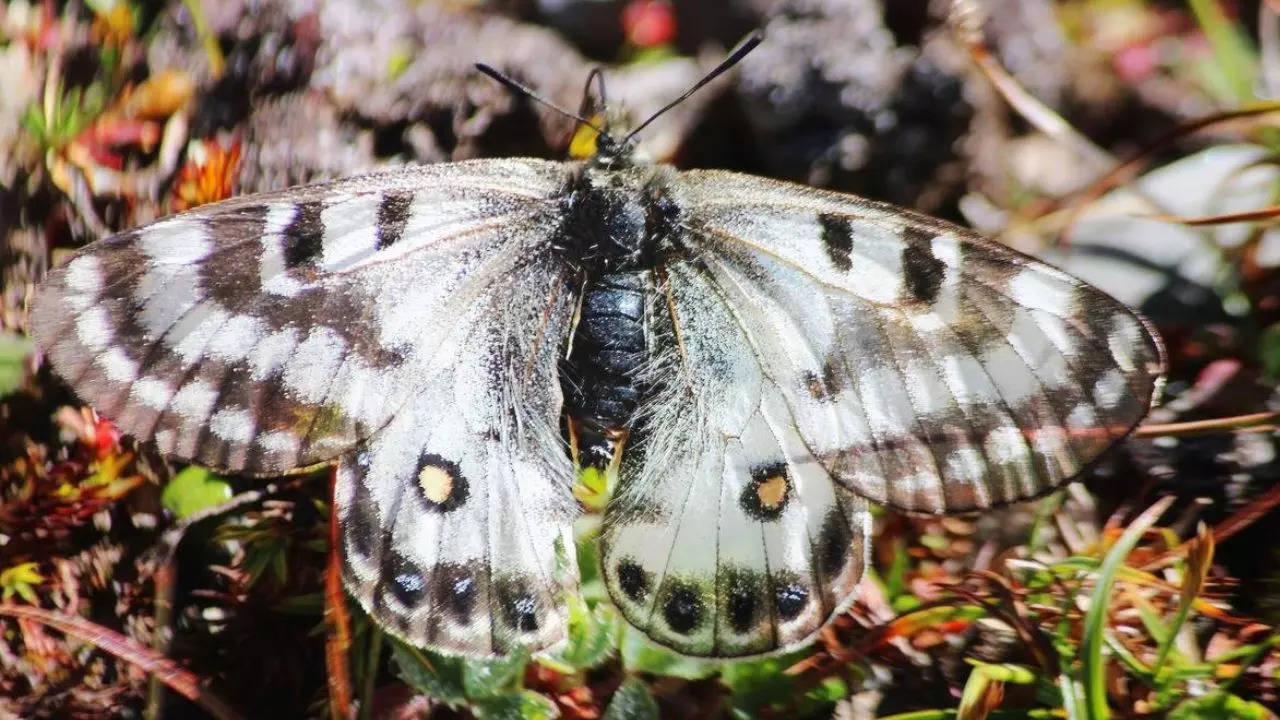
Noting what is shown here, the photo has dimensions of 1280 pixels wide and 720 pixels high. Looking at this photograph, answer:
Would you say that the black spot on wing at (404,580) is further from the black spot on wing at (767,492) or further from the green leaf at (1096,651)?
the green leaf at (1096,651)

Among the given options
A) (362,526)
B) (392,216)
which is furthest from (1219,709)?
(392,216)

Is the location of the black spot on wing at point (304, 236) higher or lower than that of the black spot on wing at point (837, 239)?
lower

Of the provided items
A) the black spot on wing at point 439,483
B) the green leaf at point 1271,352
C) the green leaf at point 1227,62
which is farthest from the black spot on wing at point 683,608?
the green leaf at point 1227,62

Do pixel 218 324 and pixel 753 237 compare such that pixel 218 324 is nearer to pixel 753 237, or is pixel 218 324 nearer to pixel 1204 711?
pixel 753 237

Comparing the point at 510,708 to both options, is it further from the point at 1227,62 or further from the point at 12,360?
the point at 1227,62

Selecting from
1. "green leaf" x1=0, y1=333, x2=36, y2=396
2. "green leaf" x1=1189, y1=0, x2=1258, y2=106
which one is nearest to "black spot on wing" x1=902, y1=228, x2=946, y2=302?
"green leaf" x1=1189, y1=0, x2=1258, y2=106

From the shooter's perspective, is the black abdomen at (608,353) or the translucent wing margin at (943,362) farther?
the black abdomen at (608,353)

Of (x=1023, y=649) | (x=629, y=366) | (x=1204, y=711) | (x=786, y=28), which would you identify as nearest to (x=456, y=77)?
(x=786, y=28)
